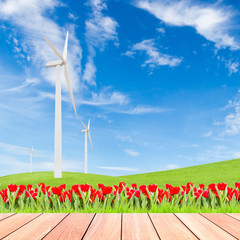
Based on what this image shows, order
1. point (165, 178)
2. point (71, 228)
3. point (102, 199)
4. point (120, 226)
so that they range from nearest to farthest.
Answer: point (71, 228)
point (120, 226)
point (102, 199)
point (165, 178)

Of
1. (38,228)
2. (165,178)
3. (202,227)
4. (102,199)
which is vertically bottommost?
(202,227)

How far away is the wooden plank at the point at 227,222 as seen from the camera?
12.5ft

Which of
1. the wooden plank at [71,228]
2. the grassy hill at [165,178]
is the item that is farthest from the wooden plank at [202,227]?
the grassy hill at [165,178]

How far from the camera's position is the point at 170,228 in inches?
154

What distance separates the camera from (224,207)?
6.07 metres

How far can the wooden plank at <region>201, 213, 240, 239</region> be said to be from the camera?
3.81 m

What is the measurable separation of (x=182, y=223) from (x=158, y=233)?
2.29 ft

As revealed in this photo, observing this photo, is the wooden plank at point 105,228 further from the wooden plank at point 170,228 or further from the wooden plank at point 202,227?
the wooden plank at point 202,227

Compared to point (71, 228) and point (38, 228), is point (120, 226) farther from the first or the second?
point (38, 228)

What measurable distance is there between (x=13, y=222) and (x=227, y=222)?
3.26 m

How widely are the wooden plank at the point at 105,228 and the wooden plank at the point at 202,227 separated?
3.34 feet

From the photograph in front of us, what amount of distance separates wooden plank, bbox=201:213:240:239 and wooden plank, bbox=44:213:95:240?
1.93 m

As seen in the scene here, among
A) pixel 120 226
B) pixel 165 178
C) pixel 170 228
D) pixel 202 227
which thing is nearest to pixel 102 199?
pixel 120 226

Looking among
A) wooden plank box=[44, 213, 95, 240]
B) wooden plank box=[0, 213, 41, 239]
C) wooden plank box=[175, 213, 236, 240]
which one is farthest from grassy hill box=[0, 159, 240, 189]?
wooden plank box=[175, 213, 236, 240]
